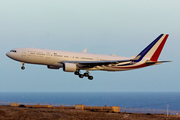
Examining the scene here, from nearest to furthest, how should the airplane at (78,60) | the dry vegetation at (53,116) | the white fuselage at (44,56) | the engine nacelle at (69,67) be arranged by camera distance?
1. the dry vegetation at (53,116)
2. the white fuselage at (44,56)
3. the airplane at (78,60)
4. the engine nacelle at (69,67)

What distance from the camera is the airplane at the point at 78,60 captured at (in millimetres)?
49531

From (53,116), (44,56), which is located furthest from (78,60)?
(53,116)

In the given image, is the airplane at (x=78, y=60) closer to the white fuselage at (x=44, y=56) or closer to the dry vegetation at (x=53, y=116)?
the white fuselage at (x=44, y=56)

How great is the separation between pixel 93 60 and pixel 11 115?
64.3 feet

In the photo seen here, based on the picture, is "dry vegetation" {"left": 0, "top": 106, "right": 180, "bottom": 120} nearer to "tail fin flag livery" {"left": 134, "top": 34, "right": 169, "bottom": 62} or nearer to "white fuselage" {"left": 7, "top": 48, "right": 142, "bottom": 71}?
"white fuselage" {"left": 7, "top": 48, "right": 142, "bottom": 71}

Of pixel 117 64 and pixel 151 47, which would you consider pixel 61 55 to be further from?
pixel 151 47

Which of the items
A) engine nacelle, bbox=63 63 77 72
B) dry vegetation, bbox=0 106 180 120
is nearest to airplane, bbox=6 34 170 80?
engine nacelle, bbox=63 63 77 72

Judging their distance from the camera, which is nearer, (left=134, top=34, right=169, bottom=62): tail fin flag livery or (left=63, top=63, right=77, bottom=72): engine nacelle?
(left=63, top=63, right=77, bottom=72): engine nacelle

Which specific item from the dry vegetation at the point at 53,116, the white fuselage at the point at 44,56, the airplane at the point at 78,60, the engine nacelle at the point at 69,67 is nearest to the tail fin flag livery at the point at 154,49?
the airplane at the point at 78,60

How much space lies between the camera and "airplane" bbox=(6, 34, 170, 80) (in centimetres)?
4953

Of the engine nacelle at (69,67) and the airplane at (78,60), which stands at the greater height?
the airplane at (78,60)

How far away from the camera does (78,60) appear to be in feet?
175

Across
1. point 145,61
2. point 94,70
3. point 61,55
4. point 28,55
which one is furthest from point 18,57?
point 145,61

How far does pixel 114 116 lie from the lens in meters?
47.5
